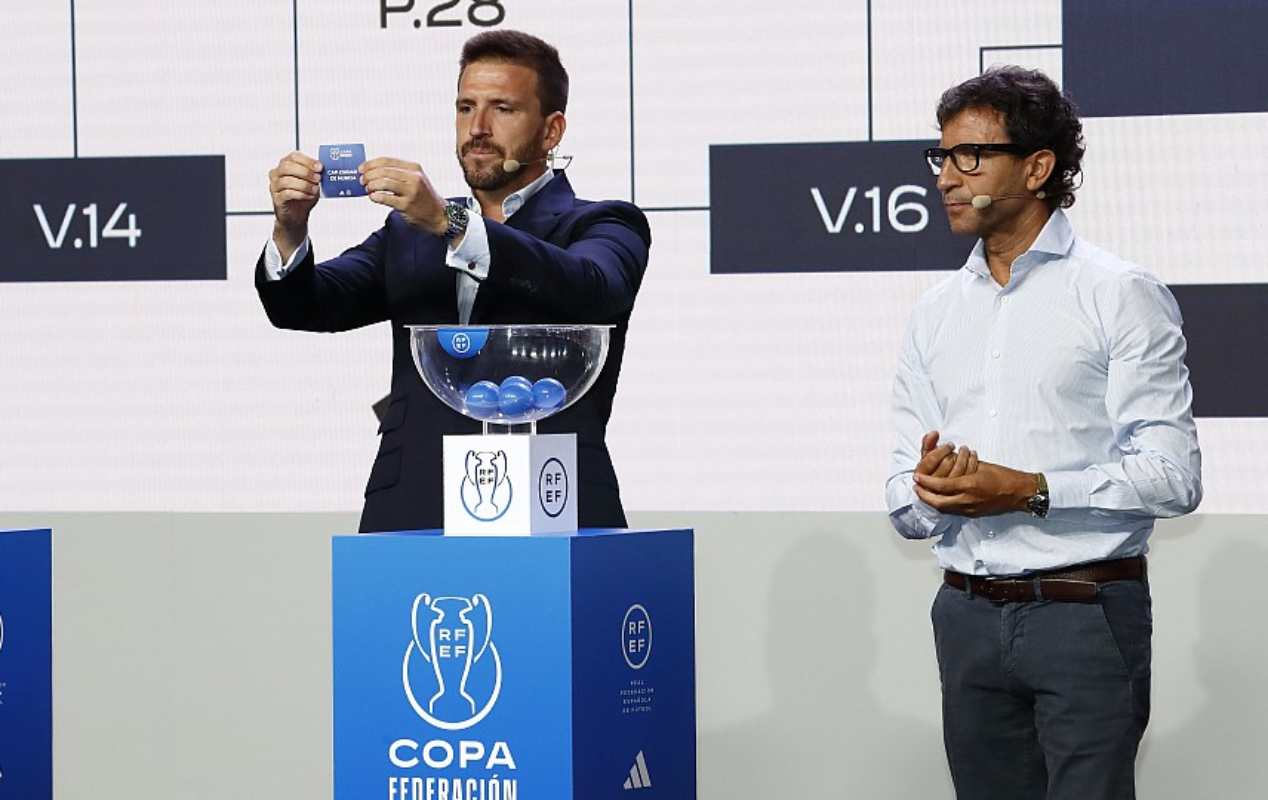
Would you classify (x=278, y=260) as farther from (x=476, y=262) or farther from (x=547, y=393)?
(x=547, y=393)

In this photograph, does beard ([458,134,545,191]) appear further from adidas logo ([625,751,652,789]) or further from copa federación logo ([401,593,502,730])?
adidas logo ([625,751,652,789])

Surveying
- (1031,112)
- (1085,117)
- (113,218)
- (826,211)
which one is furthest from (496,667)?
(113,218)

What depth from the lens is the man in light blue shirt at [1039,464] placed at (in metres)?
2.55

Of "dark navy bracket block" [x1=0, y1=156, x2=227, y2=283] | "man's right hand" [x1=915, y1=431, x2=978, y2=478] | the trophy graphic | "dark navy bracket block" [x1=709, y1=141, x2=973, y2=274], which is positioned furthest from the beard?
"dark navy bracket block" [x1=0, y1=156, x2=227, y2=283]

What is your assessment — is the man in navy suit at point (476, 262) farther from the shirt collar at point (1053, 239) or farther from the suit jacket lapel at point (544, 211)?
the shirt collar at point (1053, 239)

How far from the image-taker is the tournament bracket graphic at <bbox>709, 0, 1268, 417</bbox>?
364 centimetres

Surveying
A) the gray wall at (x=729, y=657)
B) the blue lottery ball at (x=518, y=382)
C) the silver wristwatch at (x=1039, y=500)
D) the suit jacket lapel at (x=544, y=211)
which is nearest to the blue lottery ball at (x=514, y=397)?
the blue lottery ball at (x=518, y=382)

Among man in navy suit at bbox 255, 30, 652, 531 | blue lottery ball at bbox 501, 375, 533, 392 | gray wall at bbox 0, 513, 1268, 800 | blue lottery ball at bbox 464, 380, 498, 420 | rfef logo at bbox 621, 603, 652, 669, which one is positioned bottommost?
gray wall at bbox 0, 513, 1268, 800

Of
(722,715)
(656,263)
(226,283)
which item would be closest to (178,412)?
(226,283)

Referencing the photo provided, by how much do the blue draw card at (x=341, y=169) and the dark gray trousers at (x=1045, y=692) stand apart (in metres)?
1.03

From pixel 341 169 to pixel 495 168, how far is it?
27cm

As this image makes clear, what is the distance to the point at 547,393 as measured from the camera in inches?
93.7

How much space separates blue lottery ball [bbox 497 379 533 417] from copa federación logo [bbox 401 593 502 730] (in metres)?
0.25

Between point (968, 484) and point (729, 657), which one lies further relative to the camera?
point (729, 657)
